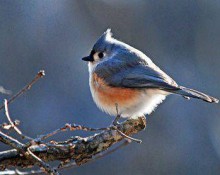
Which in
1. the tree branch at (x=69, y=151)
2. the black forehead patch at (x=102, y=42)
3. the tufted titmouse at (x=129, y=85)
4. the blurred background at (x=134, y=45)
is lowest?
the tree branch at (x=69, y=151)

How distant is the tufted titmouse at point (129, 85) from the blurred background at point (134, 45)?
6.92 ft

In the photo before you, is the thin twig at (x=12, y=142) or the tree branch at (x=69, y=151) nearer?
the thin twig at (x=12, y=142)

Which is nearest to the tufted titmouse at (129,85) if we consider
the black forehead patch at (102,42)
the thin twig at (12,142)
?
the black forehead patch at (102,42)

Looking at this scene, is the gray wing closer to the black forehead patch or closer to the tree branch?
the black forehead patch

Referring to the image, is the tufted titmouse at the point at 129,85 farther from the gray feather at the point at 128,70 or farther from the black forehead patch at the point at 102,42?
the black forehead patch at the point at 102,42

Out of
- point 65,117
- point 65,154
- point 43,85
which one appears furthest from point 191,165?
point 65,154

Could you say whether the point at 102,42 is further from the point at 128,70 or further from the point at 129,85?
the point at 129,85

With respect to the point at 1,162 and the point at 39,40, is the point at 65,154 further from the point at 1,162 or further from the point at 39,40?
the point at 39,40

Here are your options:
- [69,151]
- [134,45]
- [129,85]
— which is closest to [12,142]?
[69,151]

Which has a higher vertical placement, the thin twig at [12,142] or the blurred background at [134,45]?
the blurred background at [134,45]

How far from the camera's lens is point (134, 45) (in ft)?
23.4

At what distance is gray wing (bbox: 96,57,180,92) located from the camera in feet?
13.0

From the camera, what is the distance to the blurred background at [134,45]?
656 centimetres

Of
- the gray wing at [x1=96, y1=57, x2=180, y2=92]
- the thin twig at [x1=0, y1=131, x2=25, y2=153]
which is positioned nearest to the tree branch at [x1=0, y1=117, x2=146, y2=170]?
the thin twig at [x1=0, y1=131, x2=25, y2=153]
